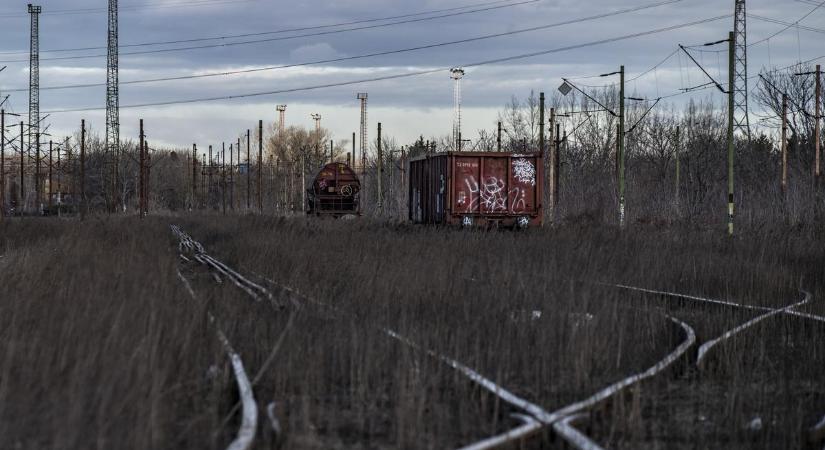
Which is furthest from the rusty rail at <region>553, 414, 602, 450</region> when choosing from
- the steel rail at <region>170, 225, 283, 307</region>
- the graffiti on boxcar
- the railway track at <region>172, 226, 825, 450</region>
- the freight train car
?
the freight train car

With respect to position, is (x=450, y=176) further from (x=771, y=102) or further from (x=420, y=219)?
(x=771, y=102)

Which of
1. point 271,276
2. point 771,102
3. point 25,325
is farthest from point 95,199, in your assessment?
point 25,325

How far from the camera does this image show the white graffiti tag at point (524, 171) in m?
27.8

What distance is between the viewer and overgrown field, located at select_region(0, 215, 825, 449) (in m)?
5.56

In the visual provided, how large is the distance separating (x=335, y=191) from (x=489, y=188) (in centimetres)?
2407

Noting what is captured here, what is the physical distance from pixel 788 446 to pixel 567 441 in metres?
1.32

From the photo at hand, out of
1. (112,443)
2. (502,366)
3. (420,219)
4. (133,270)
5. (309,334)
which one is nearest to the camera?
(112,443)

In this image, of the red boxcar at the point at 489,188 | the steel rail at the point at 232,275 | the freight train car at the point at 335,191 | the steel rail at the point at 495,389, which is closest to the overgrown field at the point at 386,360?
Result: the steel rail at the point at 495,389

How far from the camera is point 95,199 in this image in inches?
3935

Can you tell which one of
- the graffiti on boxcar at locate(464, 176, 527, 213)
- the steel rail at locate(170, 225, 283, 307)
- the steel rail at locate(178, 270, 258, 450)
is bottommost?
the steel rail at locate(178, 270, 258, 450)

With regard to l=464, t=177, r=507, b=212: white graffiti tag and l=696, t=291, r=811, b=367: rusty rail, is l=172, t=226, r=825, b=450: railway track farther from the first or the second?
l=464, t=177, r=507, b=212: white graffiti tag

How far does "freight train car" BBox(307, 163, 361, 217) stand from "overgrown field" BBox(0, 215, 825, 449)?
115 ft

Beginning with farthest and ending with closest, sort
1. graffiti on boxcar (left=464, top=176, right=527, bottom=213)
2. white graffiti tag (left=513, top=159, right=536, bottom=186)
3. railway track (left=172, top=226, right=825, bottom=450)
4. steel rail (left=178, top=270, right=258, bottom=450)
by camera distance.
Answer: white graffiti tag (left=513, top=159, right=536, bottom=186)
graffiti on boxcar (left=464, top=176, right=527, bottom=213)
railway track (left=172, top=226, right=825, bottom=450)
steel rail (left=178, top=270, right=258, bottom=450)

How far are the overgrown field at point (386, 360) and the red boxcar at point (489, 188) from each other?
464 inches
